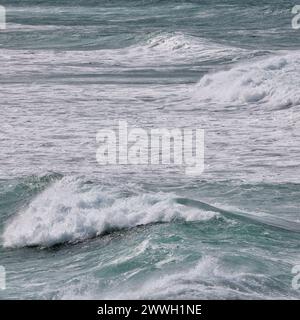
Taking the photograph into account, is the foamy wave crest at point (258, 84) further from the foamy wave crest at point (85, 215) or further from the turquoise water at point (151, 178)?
the foamy wave crest at point (85, 215)

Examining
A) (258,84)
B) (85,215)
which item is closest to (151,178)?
(85,215)

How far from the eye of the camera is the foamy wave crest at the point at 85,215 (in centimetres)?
1606

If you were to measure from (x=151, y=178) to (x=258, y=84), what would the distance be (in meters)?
11.3

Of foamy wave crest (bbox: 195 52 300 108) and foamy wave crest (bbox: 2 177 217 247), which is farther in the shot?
foamy wave crest (bbox: 195 52 300 108)

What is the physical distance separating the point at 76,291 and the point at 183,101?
1544 centimetres

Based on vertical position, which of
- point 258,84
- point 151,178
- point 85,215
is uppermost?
point 258,84

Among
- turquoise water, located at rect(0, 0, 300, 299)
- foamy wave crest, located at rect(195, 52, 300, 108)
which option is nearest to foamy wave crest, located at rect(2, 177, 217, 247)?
turquoise water, located at rect(0, 0, 300, 299)

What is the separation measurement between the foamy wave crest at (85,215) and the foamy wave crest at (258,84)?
1151cm

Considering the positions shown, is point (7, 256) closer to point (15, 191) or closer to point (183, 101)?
point (15, 191)

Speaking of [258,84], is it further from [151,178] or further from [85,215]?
[85,215]

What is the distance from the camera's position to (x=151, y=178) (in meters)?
19.4

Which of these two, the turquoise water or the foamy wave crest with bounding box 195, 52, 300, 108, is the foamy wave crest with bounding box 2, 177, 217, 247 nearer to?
the turquoise water

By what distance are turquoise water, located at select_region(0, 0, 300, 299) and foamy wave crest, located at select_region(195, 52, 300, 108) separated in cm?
6

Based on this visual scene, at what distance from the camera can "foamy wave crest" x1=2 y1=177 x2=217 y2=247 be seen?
1606 centimetres
